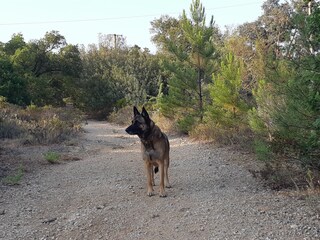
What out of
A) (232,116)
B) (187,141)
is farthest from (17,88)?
(232,116)

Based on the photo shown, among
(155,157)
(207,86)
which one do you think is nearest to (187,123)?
(207,86)

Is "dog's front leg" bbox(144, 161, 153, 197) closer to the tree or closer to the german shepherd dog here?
the german shepherd dog

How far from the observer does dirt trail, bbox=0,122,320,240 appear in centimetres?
534

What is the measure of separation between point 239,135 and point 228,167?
2.87 metres

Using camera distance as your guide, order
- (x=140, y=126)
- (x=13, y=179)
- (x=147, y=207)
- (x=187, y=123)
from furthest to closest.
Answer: (x=187, y=123) → (x=13, y=179) → (x=140, y=126) → (x=147, y=207)

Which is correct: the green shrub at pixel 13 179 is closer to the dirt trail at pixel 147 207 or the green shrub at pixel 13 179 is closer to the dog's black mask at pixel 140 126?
the dirt trail at pixel 147 207

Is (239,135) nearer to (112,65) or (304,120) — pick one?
(304,120)

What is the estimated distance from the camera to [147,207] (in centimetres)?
644

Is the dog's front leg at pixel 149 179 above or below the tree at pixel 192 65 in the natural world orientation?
below

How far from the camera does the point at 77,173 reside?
368 inches

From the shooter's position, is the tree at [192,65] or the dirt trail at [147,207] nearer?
the dirt trail at [147,207]

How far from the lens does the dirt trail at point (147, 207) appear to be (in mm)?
5336

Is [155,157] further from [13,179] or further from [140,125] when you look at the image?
[13,179]

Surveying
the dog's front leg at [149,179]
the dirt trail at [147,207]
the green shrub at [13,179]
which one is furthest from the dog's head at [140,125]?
the green shrub at [13,179]
